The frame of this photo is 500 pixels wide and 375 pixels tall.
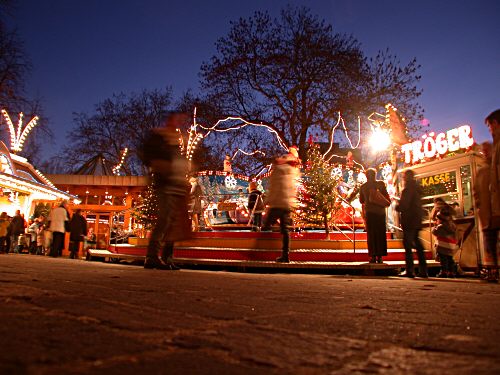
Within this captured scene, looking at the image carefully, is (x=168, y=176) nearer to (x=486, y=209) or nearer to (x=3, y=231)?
(x=486, y=209)

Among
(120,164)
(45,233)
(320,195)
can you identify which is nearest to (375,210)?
(320,195)

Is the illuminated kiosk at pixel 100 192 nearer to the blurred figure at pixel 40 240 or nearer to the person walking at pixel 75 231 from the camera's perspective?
the blurred figure at pixel 40 240

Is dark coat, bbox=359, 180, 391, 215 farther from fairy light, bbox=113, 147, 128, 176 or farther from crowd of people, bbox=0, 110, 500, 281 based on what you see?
fairy light, bbox=113, 147, 128, 176

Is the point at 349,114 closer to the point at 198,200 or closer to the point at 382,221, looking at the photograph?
the point at 198,200

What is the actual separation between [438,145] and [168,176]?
1001 cm

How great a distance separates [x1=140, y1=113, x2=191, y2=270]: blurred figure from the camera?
516cm

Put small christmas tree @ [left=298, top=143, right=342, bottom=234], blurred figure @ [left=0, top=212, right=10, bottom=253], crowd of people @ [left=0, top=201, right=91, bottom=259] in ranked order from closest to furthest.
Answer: small christmas tree @ [left=298, top=143, right=342, bottom=234]
crowd of people @ [left=0, top=201, right=91, bottom=259]
blurred figure @ [left=0, top=212, right=10, bottom=253]

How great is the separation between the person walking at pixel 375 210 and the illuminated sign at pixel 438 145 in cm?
533

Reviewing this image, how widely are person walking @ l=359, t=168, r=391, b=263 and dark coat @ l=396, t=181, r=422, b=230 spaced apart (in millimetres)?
386

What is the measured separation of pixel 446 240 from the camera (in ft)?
26.5

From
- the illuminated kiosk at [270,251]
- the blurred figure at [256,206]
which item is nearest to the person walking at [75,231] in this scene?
the illuminated kiosk at [270,251]

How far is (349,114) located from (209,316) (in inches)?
862

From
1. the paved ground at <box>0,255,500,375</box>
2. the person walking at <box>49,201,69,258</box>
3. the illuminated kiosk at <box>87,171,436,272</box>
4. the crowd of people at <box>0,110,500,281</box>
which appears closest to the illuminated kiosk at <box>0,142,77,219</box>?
the person walking at <box>49,201,69,258</box>

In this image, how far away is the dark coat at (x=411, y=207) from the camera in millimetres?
7102
